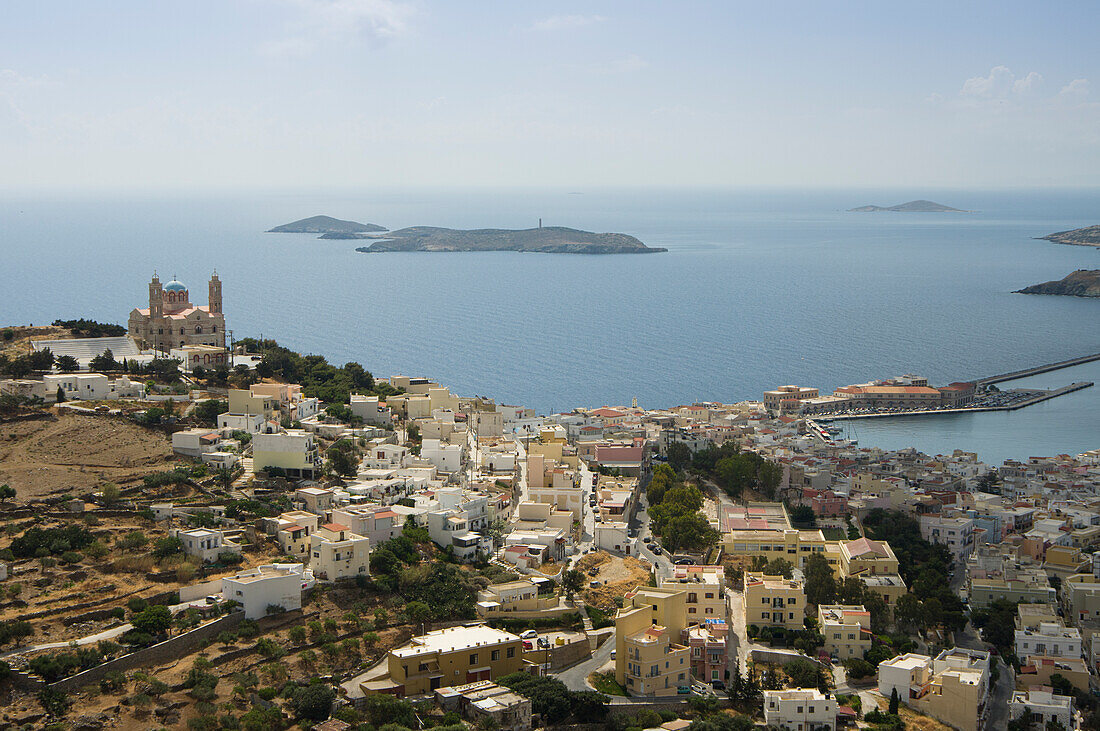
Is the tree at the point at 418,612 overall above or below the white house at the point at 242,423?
below

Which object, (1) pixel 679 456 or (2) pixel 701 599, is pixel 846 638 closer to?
(2) pixel 701 599

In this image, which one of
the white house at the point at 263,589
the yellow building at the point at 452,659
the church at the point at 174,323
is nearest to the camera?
the yellow building at the point at 452,659

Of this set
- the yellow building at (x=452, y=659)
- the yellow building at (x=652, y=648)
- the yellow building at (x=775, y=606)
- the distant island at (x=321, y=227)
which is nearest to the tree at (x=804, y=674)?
the yellow building at (x=775, y=606)

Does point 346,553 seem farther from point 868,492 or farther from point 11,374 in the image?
point 868,492

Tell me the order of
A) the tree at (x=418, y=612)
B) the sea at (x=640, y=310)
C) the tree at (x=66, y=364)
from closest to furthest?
the tree at (x=418, y=612) < the tree at (x=66, y=364) < the sea at (x=640, y=310)

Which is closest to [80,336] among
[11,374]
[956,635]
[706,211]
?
[11,374]

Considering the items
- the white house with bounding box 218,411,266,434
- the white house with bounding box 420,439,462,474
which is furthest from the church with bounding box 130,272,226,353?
the white house with bounding box 420,439,462,474

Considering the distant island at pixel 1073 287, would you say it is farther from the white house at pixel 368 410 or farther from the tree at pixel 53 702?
the tree at pixel 53 702
